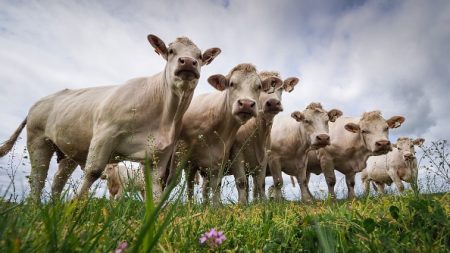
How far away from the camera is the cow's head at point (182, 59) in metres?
5.79

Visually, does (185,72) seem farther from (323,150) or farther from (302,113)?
(323,150)

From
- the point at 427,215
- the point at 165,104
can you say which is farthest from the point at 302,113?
the point at 427,215

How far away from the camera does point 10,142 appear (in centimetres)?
779

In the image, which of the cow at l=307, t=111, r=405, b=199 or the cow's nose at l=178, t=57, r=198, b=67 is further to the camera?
the cow at l=307, t=111, r=405, b=199

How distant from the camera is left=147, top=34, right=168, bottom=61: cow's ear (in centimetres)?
639

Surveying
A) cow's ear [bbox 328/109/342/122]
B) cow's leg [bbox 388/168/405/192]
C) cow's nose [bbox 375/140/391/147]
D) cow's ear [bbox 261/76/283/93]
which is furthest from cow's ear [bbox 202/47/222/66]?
cow's leg [bbox 388/168/405/192]

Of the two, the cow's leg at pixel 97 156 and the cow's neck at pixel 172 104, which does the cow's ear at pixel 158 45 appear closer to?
the cow's neck at pixel 172 104

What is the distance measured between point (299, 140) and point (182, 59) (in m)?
5.85

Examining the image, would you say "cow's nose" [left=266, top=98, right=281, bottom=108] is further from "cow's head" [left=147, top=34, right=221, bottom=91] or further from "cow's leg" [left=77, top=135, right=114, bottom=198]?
"cow's leg" [left=77, top=135, right=114, bottom=198]

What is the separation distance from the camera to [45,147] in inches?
289

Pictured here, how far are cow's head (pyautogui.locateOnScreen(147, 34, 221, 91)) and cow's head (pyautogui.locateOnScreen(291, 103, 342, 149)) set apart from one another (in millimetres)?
4130

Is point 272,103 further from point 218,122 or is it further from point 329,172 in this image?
point 329,172

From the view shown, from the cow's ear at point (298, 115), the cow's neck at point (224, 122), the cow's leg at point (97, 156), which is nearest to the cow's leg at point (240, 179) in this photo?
the cow's neck at point (224, 122)

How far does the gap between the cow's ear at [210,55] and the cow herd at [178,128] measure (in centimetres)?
2
